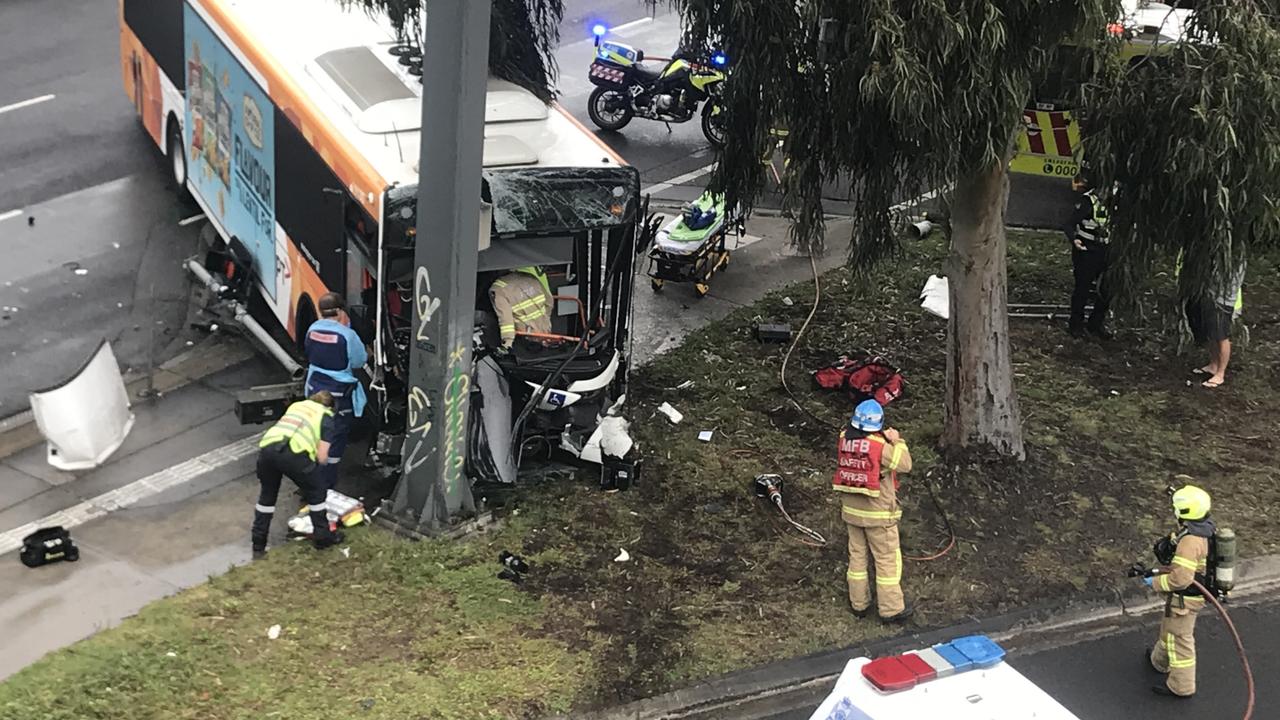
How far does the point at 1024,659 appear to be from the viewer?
374 inches

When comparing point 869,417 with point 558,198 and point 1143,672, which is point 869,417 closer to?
point 1143,672

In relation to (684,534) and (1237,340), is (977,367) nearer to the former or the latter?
(684,534)

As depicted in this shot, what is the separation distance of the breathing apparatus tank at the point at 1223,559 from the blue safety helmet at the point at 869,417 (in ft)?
6.82

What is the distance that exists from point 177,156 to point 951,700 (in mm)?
11750

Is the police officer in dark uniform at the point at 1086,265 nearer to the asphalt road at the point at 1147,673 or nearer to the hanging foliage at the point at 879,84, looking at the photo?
the hanging foliage at the point at 879,84

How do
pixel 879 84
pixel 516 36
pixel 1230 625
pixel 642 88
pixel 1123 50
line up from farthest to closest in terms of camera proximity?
pixel 642 88
pixel 516 36
pixel 1123 50
pixel 1230 625
pixel 879 84

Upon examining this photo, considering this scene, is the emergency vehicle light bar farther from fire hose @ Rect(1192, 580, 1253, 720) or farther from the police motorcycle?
the police motorcycle

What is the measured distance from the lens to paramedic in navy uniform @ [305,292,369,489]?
33.9 feet

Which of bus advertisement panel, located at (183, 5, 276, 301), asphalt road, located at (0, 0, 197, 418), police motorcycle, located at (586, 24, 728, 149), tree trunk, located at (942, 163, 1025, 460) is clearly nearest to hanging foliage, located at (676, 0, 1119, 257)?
tree trunk, located at (942, 163, 1025, 460)

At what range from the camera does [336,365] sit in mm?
10391

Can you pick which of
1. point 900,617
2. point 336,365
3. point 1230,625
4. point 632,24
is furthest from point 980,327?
point 632,24

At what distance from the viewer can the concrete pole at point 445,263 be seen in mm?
8922

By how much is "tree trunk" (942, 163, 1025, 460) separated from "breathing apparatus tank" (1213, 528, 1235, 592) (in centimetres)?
261

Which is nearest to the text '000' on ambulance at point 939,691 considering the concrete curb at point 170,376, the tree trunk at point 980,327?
the tree trunk at point 980,327
